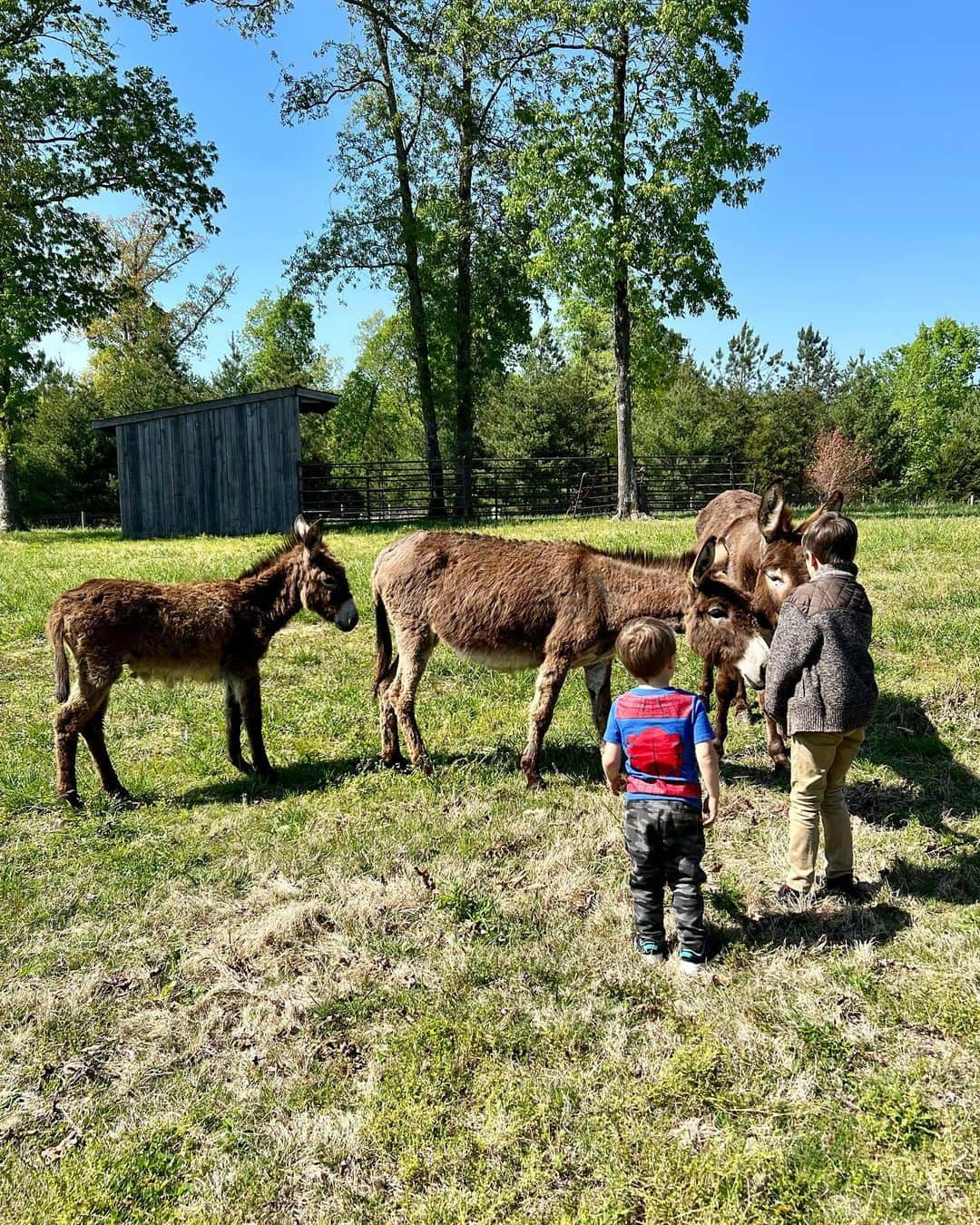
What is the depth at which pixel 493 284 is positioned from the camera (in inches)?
1147

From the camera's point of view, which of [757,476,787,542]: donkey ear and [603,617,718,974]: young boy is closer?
[603,617,718,974]: young boy

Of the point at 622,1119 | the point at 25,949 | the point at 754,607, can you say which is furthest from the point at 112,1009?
the point at 754,607

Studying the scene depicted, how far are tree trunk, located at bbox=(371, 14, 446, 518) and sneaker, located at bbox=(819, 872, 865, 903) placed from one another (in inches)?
979

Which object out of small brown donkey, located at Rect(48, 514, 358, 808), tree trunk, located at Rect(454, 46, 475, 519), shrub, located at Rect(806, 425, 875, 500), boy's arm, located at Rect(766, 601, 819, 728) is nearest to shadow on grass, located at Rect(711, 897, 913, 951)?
boy's arm, located at Rect(766, 601, 819, 728)

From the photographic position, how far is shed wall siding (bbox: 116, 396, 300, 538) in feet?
78.9

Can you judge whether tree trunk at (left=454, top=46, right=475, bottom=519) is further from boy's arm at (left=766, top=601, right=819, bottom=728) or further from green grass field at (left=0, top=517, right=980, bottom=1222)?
boy's arm at (left=766, top=601, right=819, bottom=728)

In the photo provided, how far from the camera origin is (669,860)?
12.1 ft

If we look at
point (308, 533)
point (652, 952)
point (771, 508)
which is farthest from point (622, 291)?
point (652, 952)

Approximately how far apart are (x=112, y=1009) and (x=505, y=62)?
30.7 meters

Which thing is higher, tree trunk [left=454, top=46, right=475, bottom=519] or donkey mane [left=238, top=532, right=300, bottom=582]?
tree trunk [left=454, top=46, right=475, bottom=519]

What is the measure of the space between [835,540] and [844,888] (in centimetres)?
204

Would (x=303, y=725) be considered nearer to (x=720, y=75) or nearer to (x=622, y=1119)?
(x=622, y=1119)

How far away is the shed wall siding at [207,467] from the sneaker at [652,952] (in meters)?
22.0

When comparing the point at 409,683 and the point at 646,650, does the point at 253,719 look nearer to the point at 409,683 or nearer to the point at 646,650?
the point at 409,683
